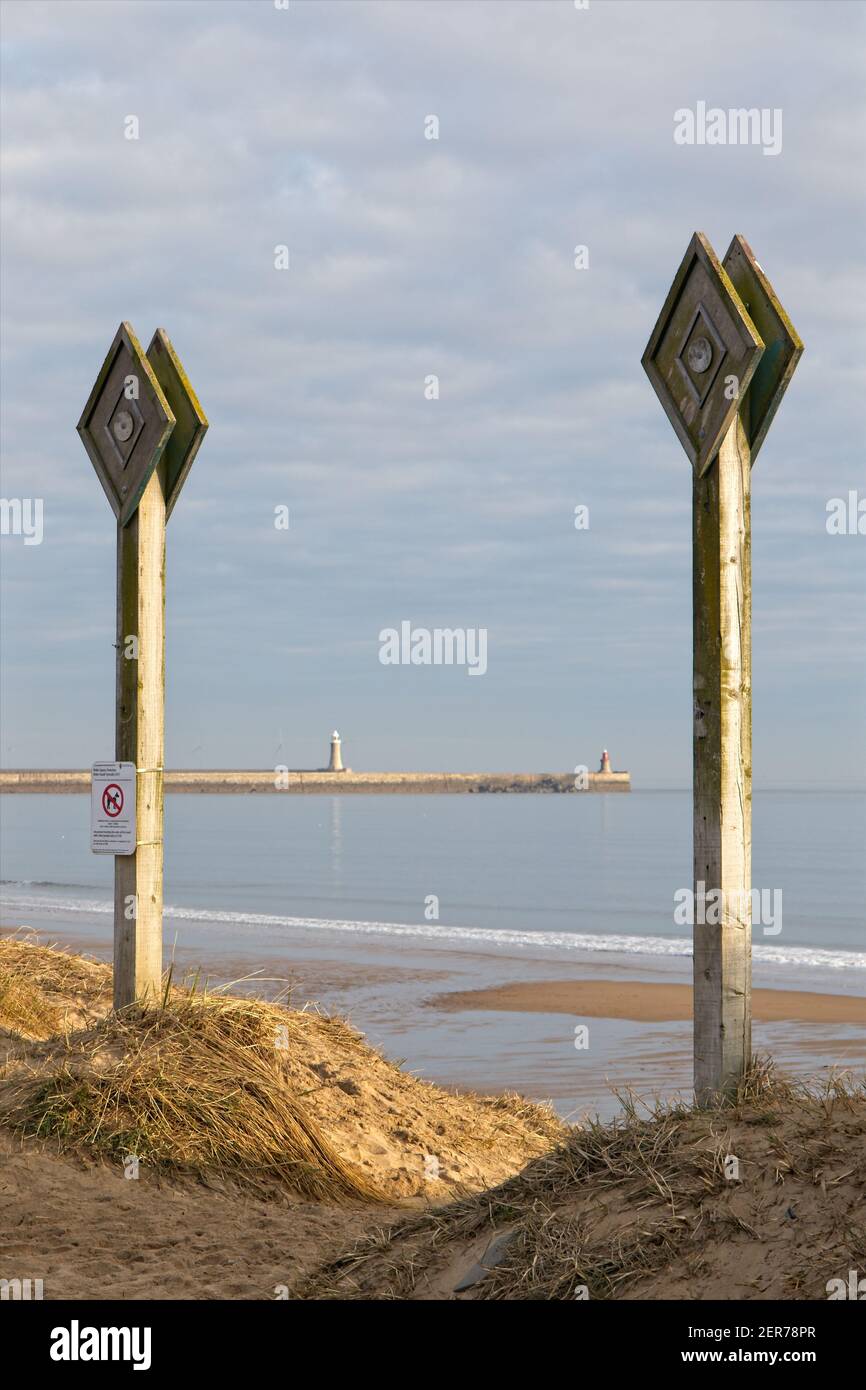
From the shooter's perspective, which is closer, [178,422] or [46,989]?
[178,422]

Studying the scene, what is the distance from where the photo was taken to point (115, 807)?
7.18 metres

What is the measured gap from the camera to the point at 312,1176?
6.47 meters

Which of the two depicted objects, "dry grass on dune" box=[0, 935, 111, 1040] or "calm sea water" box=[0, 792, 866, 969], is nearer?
"dry grass on dune" box=[0, 935, 111, 1040]

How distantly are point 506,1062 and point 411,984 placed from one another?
633 cm

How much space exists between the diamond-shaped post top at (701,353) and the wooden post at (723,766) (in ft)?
0.34

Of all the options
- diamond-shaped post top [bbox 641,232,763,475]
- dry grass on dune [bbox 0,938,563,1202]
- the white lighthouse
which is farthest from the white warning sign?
the white lighthouse

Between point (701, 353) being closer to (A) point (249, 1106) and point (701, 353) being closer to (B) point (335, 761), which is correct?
(A) point (249, 1106)

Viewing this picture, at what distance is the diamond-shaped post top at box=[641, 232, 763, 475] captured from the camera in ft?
17.4

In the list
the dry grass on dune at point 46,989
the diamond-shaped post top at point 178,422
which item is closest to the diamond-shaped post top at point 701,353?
the diamond-shaped post top at point 178,422

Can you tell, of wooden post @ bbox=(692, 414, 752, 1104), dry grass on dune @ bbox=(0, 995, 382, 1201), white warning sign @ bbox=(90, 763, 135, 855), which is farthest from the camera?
white warning sign @ bbox=(90, 763, 135, 855)

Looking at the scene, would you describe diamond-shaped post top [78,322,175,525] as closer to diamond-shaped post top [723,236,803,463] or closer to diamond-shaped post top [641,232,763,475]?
diamond-shaped post top [641,232,763,475]

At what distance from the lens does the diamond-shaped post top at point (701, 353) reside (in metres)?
5.30

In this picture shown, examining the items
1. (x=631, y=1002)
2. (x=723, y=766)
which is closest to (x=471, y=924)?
(x=631, y=1002)

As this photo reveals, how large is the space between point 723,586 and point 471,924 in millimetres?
25235
